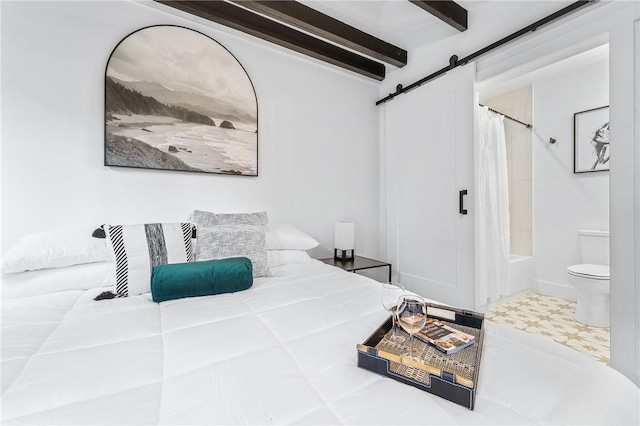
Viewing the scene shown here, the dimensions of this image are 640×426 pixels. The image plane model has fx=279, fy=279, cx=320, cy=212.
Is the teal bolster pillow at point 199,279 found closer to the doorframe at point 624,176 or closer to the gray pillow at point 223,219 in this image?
the gray pillow at point 223,219

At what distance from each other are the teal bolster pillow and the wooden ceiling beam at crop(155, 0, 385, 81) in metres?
1.87

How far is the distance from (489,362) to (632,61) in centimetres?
188

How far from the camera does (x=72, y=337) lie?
0.93m

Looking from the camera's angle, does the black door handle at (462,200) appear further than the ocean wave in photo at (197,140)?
Yes

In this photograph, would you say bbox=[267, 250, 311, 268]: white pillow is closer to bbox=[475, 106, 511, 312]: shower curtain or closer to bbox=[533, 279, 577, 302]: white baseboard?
bbox=[475, 106, 511, 312]: shower curtain

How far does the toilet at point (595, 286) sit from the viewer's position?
2.42 meters

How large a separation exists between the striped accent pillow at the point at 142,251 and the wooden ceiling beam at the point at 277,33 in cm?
162

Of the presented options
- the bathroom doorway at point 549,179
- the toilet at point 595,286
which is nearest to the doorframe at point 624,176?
the toilet at point 595,286

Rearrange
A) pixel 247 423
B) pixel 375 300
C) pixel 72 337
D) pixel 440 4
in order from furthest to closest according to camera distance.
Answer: pixel 440 4
pixel 375 300
pixel 72 337
pixel 247 423

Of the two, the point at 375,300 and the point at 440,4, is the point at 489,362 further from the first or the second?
the point at 440,4

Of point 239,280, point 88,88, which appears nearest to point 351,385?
point 239,280

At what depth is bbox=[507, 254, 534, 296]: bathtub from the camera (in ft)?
10.4

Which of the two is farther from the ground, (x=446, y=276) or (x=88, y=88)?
(x=88, y=88)

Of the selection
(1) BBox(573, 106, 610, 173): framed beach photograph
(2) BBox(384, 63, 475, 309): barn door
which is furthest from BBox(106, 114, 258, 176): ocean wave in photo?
(1) BBox(573, 106, 610, 173): framed beach photograph
